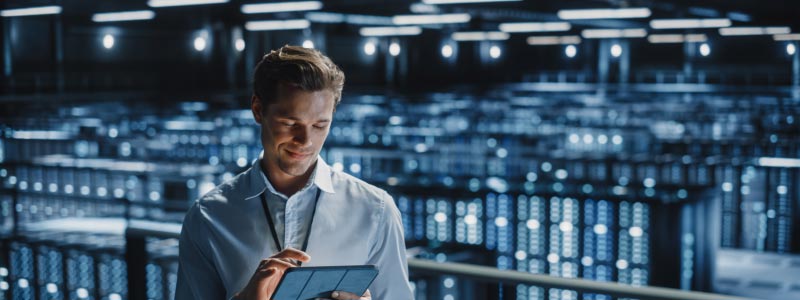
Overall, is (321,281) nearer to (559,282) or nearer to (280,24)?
(559,282)

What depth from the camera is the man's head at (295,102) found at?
174cm

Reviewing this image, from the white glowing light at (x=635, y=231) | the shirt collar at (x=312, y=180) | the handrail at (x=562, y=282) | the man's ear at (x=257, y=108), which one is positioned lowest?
the white glowing light at (x=635, y=231)

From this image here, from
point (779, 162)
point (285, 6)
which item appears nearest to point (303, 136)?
point (779, 162)

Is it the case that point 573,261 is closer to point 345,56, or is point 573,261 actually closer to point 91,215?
point 91,215

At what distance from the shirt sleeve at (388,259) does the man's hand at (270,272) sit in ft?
0.84

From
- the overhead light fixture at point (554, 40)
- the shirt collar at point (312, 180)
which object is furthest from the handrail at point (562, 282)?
the overhead light fixture at point (554, 40)

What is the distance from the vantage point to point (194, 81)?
30.2m

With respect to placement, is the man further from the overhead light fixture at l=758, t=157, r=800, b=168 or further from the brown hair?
the overhead light fixture at l=758, t=157, r=800, b=168

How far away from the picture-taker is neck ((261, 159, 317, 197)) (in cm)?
186

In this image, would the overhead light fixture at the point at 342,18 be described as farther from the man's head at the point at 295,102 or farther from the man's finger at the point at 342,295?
the man's finger at the point at 342,295

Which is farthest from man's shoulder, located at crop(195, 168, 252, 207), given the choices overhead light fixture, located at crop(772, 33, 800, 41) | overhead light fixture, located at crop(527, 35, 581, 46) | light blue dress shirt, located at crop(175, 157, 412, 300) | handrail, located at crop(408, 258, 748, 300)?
overhead light fixture, located at crop(527, 35, 581, 46)

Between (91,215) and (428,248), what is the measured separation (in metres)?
2.78

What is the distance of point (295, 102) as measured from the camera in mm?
1742

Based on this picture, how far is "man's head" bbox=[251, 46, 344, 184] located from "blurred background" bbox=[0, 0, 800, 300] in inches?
56.5
